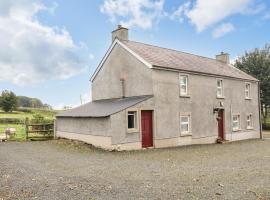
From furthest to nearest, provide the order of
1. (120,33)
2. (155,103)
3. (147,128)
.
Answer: (120,33)
(155,103)
(147,128)

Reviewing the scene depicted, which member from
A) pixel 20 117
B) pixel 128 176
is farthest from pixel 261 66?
pixel 20 117

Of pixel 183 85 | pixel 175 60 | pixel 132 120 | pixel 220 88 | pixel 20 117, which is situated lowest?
pixel 132 120

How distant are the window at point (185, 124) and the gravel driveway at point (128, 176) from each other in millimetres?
6503

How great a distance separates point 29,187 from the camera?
9875 millimetres

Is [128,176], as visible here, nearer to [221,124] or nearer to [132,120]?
[132,120]

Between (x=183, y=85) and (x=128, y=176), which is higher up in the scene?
(x=183, y=85)

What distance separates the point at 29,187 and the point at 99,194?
2.60 m

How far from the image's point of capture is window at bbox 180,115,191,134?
24.2m

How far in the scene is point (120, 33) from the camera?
2589 cm

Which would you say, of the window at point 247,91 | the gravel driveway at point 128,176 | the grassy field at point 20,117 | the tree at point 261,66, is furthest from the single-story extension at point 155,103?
the tree at point 261,66

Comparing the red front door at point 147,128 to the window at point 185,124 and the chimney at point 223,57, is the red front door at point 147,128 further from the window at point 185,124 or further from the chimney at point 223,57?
the chimney at point 223,57

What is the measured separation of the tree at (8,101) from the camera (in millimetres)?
72688

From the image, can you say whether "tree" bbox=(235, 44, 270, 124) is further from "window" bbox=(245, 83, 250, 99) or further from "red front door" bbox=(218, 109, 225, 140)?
"red front door" bbox=(218, 109, 225, 140)

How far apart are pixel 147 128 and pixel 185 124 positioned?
4457mm
